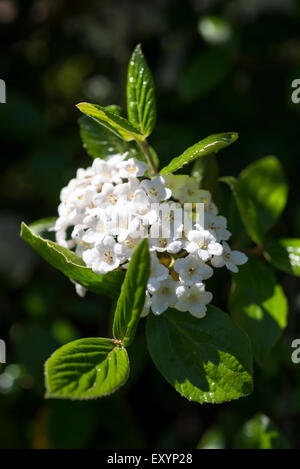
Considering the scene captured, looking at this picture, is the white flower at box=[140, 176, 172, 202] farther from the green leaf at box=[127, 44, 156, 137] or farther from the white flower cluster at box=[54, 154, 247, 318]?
the green leaf at box=[127, 44, 156, 137]

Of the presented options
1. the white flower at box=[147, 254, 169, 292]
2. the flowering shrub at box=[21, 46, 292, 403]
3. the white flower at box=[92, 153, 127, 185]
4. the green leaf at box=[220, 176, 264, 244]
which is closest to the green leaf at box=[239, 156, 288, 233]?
the green leaf at box=[220, 176, 264, 244]

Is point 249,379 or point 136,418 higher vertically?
point 249,379

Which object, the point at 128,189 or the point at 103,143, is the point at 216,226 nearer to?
the point at 128,189

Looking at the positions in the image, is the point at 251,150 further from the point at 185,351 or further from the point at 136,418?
the point at 185,351

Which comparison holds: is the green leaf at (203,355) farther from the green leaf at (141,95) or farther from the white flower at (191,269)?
the green leaf at (141,95)

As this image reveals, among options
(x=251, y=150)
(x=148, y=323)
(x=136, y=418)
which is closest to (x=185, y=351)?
(x=148, y=323)
